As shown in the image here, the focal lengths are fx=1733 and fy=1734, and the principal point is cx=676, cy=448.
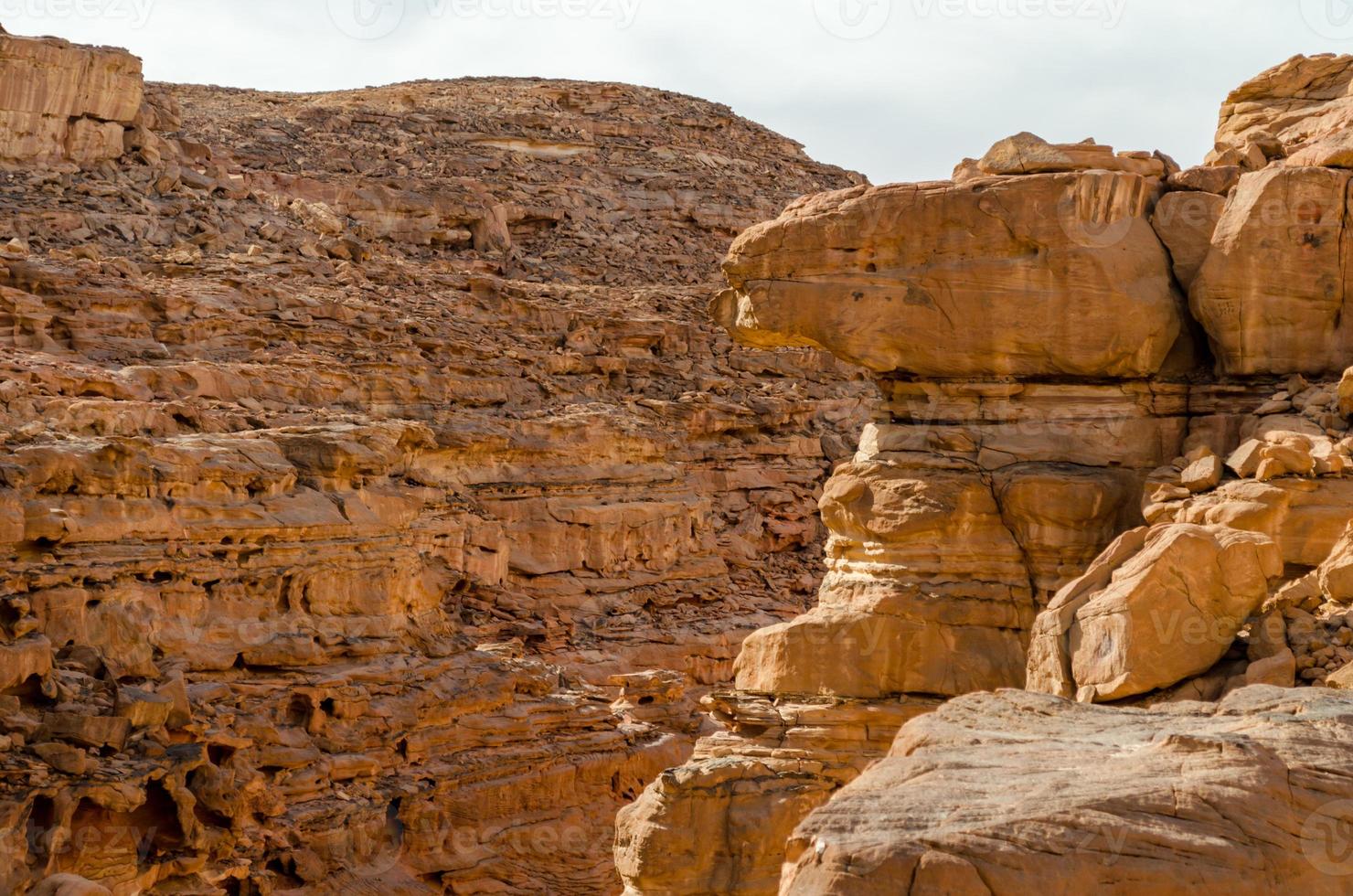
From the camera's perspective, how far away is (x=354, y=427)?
28.6 m

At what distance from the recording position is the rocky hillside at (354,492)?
2180 cm

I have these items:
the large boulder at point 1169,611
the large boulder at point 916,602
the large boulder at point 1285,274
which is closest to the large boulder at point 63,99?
the large boulder at point 916,602

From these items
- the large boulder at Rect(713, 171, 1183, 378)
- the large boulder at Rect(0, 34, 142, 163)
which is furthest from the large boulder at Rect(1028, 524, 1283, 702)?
the large boulder at Rect(0, 34, 142, 163)

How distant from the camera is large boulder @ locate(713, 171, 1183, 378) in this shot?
50.9 ft

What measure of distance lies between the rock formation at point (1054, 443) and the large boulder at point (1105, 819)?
3770 mm

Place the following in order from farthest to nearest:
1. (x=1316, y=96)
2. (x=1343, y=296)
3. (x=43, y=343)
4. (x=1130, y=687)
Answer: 1. (x=43, y=343)
2. (x=1316, y=96)
3. (x=1343, y=296)
4. (x=1130, y=687)

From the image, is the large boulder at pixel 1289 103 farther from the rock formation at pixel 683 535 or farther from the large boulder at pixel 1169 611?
the large boulder at pixel 1169 611

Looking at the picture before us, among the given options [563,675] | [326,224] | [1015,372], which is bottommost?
[563,675]

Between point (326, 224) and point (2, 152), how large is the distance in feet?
26.5

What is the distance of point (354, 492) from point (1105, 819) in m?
21.0

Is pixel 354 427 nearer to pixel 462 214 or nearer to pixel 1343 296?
pixel 1343 296

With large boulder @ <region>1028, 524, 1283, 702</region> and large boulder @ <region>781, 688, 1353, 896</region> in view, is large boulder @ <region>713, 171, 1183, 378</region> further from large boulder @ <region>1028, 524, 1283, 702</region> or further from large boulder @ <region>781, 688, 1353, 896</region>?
large boulder @ <region>781, 688, 1353, 896</region>

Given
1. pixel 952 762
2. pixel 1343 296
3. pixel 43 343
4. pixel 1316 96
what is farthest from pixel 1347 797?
pixel 43 343

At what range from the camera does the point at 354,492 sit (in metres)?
27.5
